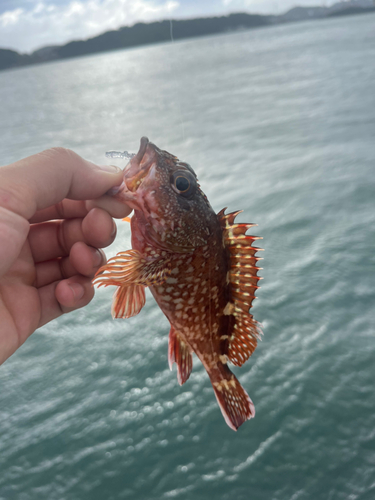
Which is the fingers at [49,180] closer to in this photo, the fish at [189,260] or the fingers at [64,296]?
the fish at [189,260]

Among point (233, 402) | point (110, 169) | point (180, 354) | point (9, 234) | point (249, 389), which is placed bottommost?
point (249, 389)

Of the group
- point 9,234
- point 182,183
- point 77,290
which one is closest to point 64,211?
point 77,290

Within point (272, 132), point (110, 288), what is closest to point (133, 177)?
point (110, 288)

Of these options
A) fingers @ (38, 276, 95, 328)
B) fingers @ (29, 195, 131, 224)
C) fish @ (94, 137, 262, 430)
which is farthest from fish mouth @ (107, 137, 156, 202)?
fingers @ (38, 276, 95, 328)

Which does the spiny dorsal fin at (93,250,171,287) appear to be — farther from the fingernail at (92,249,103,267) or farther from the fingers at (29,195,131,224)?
the fingers at (29,195,131,224)

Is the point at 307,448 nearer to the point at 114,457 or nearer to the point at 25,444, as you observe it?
the point at 114,457

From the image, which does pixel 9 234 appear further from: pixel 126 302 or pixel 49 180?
pixel 126 302
